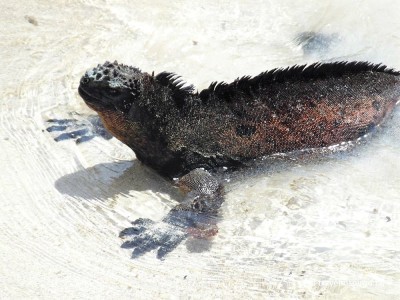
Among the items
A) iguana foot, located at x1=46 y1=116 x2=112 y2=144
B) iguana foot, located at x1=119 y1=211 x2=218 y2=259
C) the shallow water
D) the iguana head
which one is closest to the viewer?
the shallow water

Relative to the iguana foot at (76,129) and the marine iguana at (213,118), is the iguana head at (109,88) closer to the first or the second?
the marine iguana at (213,118)

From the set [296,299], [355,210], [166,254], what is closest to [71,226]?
[166,254]

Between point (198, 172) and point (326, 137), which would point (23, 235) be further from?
point (326, 137)

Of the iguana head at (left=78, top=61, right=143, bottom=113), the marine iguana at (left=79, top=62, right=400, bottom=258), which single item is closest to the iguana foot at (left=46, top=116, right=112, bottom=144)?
the marine iguana at (left=79, top=62, right=400, bottom=258)

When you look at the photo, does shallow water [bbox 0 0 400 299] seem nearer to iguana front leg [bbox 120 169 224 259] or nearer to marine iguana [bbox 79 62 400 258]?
iguana front leg [bbox 120 169 224 259]

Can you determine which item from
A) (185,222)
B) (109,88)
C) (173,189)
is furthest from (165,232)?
(109,88)

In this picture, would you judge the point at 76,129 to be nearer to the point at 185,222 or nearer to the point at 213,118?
the point at 213,118

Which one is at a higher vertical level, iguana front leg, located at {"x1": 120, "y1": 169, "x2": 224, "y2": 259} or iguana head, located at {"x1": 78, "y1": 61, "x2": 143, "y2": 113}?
iguana head, located at {"x1": 78, "y1": 61, "x2": 143, "y2": 113}

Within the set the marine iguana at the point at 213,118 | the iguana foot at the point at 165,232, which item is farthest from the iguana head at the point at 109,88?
the iguana foot at the point at 165,232
